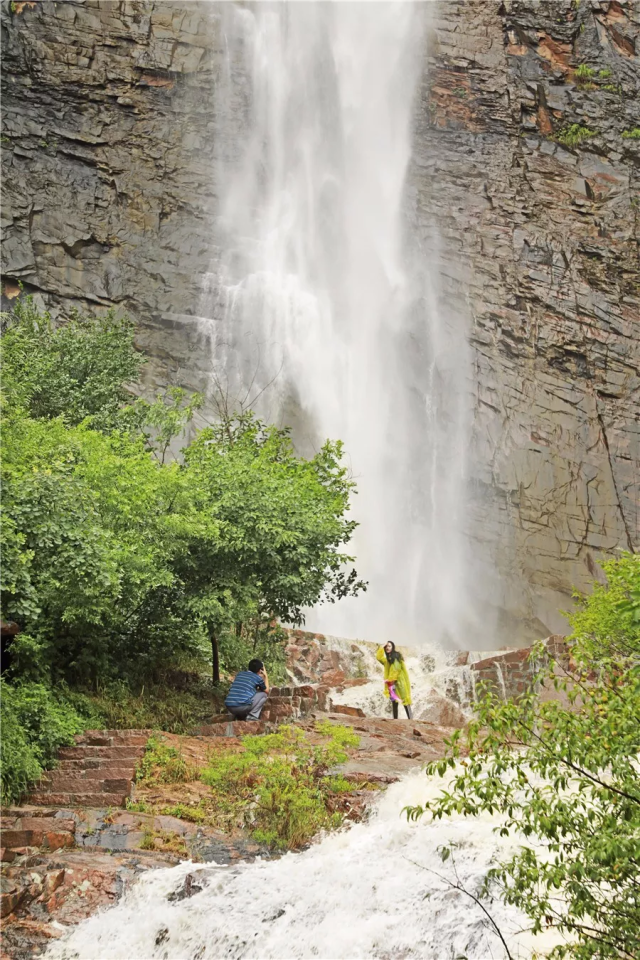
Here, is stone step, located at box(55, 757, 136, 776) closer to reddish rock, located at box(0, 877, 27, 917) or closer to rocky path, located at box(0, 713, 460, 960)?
rocky path, located at box(0, 713, 460, 960)

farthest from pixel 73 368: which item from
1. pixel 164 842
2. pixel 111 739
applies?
pixel 164 842

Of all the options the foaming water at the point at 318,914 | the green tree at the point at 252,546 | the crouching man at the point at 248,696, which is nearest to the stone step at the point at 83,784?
the foaming water at the point at 318,914

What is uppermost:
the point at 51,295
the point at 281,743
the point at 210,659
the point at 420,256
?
the point at 420,256

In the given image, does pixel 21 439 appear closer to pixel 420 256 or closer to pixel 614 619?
pixel 614 619

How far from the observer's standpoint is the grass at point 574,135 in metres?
38.0

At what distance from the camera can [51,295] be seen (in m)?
32.8

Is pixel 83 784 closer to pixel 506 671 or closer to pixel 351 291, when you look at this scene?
pixel 506 671

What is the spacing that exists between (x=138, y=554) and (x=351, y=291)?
88.8 ft

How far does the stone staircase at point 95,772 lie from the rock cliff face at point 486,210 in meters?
21.7

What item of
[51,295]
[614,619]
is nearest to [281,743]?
[614,619]

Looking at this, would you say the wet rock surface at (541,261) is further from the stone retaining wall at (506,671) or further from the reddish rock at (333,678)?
the reddish rock at (333,678)

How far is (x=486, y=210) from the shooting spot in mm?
37125

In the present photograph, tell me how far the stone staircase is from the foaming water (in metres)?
1.98

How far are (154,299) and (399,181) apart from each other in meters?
13.0
